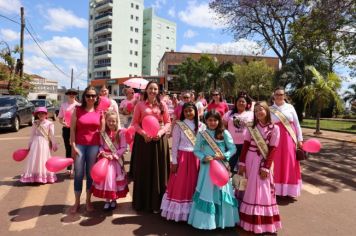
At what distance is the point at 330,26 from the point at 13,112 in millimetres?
14606

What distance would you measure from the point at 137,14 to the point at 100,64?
16.0 metres

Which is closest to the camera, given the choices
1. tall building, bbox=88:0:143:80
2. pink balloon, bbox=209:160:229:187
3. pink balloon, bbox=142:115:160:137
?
pink balloon, bbox=209:160:229:187

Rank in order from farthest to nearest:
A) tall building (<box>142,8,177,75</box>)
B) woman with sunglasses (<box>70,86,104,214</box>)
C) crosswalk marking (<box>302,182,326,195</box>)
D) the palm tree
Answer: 1. tall building (<box>142,8,177,75</box>)
2. the palm tree
3. crosswalk marking (<box>302,182,326,195</box>)
4. woman with sunglasses (<box>70,86,104,214</box>)

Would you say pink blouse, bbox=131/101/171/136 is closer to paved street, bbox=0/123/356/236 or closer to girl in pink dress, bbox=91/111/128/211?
girl in pink dress, bbox=91/111/128/211

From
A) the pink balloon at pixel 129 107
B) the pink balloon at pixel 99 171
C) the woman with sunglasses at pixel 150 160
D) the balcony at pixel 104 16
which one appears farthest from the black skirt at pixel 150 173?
the balcony at pixel 104 16

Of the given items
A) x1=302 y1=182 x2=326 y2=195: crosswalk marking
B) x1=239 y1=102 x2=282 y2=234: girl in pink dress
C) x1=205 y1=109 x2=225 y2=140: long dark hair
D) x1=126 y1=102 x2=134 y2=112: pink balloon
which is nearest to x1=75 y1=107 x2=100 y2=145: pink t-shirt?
x1=205 y1=109 x2=225 y2=140: long dark hair

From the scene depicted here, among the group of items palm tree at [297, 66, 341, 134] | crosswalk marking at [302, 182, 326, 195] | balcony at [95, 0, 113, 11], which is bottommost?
crosswalk marking at [302, 182, 326, 195]

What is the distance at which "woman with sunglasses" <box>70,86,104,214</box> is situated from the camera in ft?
17.7

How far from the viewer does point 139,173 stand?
553 centimetres

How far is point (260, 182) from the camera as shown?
4805mm

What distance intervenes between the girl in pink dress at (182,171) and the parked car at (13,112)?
1334 cm

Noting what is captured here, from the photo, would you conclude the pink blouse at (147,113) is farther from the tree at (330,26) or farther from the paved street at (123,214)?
the tree at (330,26)

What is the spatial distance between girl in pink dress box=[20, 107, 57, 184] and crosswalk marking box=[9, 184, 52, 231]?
248 mm

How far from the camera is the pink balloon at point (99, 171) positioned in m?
5.10
